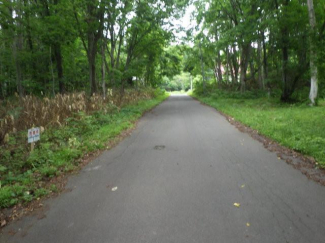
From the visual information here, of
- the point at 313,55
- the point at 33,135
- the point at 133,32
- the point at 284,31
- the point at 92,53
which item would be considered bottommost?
the point at 33,135

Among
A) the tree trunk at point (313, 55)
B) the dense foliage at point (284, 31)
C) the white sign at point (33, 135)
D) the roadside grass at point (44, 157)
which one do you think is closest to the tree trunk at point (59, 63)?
the roadside grass at point (44, 157)

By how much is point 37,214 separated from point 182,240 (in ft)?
7.23

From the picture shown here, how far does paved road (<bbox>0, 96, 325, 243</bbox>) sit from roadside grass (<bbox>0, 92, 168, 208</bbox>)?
0.51 meters

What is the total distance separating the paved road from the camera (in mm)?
2676

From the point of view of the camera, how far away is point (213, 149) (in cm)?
593

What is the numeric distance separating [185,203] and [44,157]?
360 centimetres

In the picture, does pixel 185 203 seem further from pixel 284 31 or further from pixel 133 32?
pixel 133 32

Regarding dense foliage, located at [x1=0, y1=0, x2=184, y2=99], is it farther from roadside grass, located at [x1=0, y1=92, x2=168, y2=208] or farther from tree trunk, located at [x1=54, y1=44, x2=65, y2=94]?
roadside grass, located at [x1=0, y1=92, x2=168, y2=208]

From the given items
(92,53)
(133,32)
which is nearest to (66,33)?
(92,53)

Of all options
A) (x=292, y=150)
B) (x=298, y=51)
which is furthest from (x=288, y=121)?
(x=298, y=51)

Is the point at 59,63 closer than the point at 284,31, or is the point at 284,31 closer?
the point at 284,31

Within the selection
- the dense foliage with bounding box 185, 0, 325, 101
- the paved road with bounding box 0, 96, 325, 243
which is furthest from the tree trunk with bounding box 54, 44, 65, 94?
the paved road with bounding box 0, 96, 325, 243

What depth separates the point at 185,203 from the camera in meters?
3.32

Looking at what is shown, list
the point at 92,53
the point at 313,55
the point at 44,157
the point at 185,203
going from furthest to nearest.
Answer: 1. the point at 92,53
2. the point at 313,55
3. the point at 44,157
4. the point at 185,203
